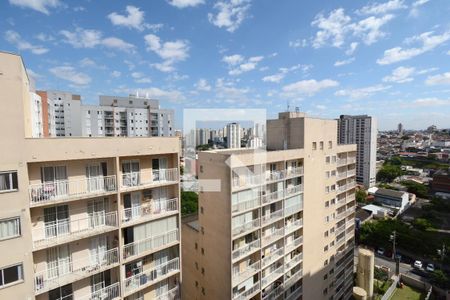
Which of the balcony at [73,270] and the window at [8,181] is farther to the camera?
the balcony at [73,270]

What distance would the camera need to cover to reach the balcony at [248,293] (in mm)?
17375

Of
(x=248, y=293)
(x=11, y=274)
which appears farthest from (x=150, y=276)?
(x=248, y=293)

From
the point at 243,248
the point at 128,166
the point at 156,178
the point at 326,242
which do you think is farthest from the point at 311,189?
the point at 128,166

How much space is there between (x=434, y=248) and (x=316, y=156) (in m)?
36.4

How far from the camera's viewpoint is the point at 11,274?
9336 millimetres

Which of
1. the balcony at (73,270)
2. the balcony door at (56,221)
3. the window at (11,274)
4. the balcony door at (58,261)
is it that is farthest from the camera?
the balcony door at (58,261)

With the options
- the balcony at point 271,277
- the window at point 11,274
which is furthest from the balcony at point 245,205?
the window at point 11,274

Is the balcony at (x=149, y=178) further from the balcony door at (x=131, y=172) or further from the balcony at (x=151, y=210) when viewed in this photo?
the balcony at (x=151, y=210)

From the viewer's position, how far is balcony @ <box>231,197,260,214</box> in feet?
54.3

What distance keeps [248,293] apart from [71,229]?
41.7ft

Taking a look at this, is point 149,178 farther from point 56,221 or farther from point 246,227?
point 246,227

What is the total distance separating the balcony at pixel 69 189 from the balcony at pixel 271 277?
1351 cm

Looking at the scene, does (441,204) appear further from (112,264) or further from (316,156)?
(112,264)

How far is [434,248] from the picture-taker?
41906 millimetres
